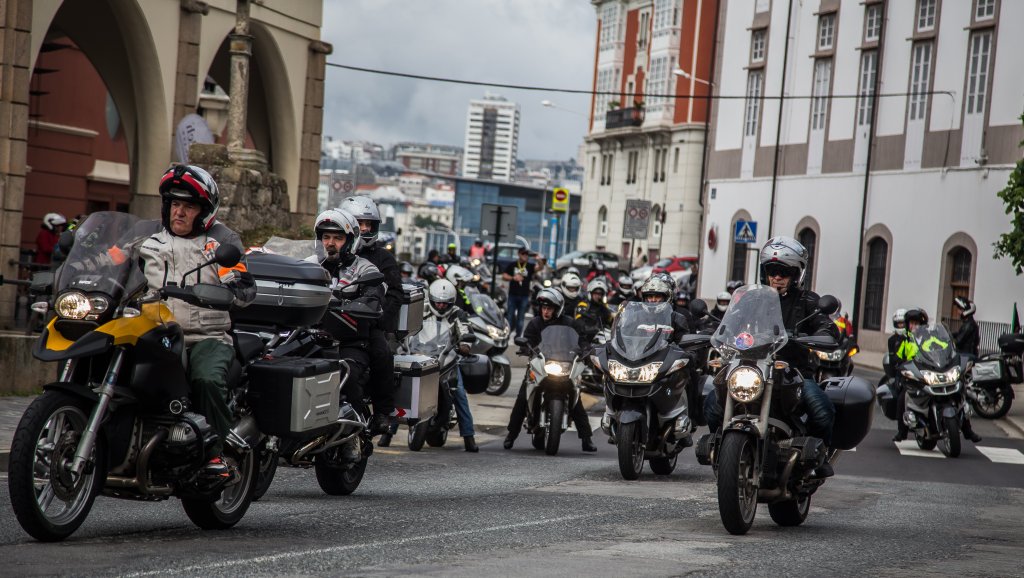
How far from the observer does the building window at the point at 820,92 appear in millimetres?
46844

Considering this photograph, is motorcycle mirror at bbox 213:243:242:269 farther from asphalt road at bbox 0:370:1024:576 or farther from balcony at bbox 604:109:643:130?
balcony at bbox 604:109:643:130

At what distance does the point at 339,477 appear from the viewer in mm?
10219

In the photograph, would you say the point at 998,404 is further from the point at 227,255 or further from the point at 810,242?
the point at 810,242

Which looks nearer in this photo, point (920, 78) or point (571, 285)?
point (571, 285)

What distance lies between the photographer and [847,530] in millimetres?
9836

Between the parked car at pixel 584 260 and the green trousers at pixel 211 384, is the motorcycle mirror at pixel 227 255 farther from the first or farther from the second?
the parked car at pixel 584 260

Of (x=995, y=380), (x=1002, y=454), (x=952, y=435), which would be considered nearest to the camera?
(x=952, y=435)

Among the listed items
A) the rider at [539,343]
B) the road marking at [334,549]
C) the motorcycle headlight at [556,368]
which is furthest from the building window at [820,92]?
the road marking at [334,549]

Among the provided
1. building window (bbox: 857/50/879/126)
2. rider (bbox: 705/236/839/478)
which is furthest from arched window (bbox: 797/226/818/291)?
rider (bbox: 705/236/839/478)

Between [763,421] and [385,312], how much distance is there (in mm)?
2972

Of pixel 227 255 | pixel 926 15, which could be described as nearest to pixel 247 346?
pixel 227 255

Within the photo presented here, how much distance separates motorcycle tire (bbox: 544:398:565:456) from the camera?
15.2 metres

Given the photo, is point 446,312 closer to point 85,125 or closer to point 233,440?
point 233,440

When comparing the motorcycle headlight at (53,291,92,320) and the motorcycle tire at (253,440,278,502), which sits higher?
the motorcycle headlight at (53,291,92,320)
